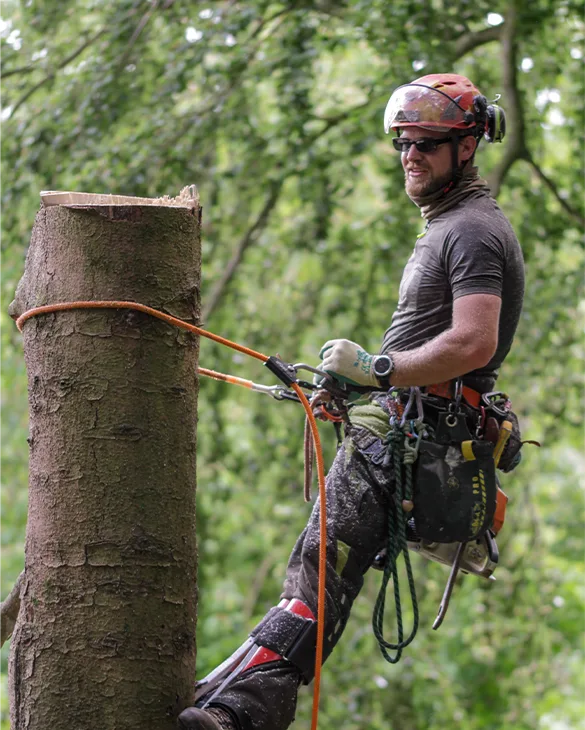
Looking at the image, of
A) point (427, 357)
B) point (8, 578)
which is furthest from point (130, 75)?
point (8, 578)

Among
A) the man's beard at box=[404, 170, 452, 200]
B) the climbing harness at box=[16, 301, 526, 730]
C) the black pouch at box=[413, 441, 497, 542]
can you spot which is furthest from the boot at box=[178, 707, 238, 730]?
the man's beard at box=[404, 170, 452, 200]

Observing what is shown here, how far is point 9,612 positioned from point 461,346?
1.16 metres

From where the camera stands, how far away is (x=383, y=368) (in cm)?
230

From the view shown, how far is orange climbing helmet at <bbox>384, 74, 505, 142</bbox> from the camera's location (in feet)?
8.18

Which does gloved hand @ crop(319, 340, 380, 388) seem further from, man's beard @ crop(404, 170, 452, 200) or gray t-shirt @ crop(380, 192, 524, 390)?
man's beard @ crop(404, 170, 452, 200)

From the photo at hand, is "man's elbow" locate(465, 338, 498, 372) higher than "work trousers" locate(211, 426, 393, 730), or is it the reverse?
"man's elbow" locate(465, 338, 498, 372)

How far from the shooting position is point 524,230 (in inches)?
222

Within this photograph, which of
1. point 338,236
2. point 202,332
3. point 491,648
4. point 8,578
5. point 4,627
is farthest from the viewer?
point 8,578

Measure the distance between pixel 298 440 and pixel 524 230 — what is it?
1760mm

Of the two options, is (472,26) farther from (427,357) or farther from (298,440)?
(427,357)

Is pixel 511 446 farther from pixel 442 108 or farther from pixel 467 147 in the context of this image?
pixel 442 108

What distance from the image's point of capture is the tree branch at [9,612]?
2.20m

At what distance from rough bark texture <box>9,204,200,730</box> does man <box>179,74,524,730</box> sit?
31 centimetres

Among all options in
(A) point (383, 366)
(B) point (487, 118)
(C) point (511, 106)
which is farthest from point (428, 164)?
(C) point (511, 106)
